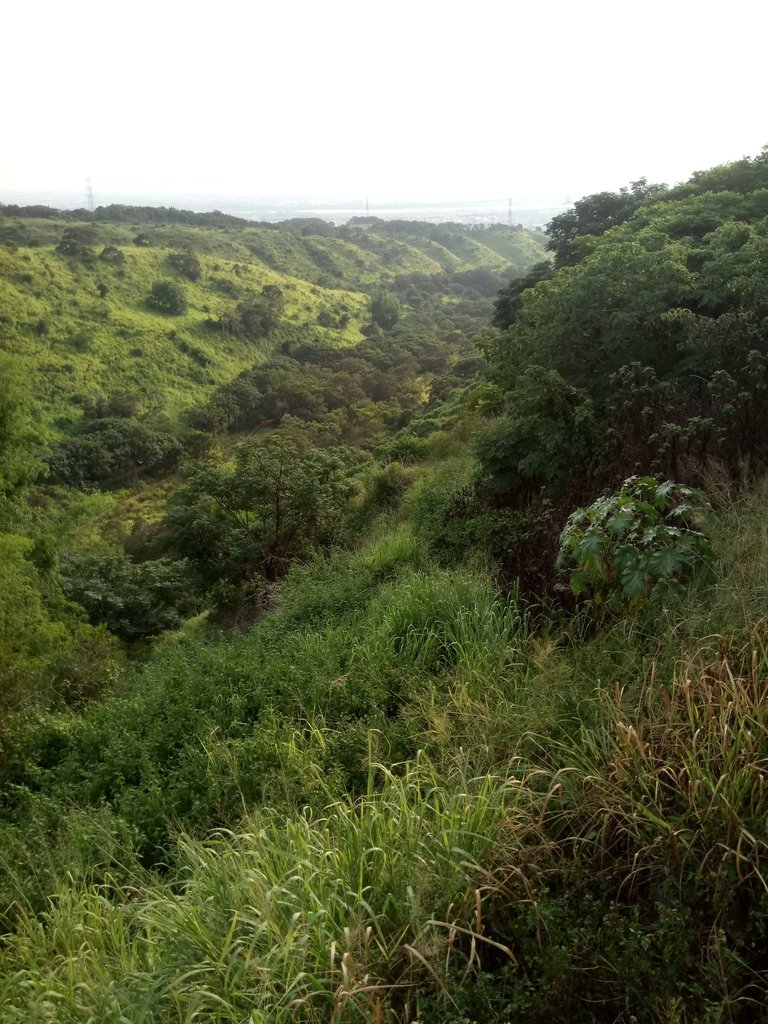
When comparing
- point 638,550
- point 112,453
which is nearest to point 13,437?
point 638,550

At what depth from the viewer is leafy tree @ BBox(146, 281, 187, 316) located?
5022cm

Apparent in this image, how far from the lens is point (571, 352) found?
6832mm

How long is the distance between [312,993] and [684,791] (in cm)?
116

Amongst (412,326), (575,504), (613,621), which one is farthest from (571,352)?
(412,326)

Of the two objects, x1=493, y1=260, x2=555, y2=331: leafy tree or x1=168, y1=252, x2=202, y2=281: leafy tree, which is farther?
x1=168, y1=252, x2=202, y2=281: leafy tree

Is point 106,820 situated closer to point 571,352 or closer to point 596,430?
point 596,430

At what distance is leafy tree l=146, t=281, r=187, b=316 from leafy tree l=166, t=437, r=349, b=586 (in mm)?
40889

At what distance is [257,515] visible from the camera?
13289 mm

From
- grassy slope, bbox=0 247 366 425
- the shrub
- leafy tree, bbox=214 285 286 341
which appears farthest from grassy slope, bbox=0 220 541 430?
the shrub

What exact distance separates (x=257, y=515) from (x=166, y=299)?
42.2 meters

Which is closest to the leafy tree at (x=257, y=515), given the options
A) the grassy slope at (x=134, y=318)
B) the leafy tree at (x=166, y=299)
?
the grassy slope at (x=134, y=318)

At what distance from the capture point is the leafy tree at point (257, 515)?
40.5ft

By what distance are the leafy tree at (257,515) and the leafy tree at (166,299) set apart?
40889 mm

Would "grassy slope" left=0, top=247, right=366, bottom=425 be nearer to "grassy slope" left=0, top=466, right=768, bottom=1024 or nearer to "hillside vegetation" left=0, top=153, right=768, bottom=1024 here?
"hillside vegetation" left=0, top=153, right=768, bottom=1024
